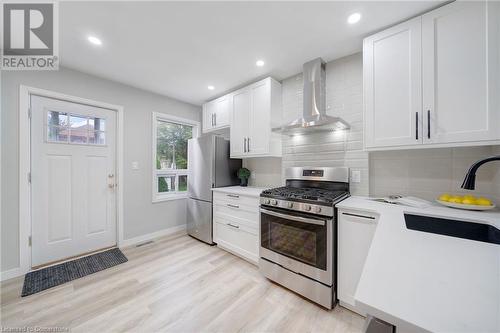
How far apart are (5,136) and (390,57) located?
4.04 m

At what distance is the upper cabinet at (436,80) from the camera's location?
1.31 m

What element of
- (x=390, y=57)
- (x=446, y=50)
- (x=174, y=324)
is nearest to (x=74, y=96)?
(x=174, y=324)

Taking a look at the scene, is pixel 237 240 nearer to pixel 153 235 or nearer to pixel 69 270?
pixel 153 235

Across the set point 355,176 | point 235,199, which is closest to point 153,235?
point 235,199

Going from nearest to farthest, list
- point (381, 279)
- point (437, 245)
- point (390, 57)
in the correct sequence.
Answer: point (381, 279) → point (437, 245) → point (390, 57)

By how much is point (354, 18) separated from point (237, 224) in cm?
254

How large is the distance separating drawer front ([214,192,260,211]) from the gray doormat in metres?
1.46

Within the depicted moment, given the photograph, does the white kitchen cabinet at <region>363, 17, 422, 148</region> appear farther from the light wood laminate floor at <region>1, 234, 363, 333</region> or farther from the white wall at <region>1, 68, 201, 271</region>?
the white wall at <region>1, 68, 201, 271</region>

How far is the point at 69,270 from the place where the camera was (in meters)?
2.22

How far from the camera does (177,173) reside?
368 centimetres

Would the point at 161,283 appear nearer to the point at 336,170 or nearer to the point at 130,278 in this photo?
the point at 130,278

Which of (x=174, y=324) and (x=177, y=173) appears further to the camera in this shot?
(x=177, y=173)

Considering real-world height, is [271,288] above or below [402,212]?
below

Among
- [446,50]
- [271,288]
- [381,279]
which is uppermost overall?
[446,50]
